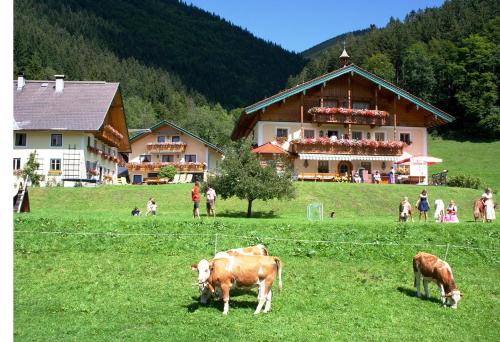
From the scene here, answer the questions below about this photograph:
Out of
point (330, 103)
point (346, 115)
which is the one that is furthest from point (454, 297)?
point (330, 103)

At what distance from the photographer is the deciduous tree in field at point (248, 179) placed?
3002 cm

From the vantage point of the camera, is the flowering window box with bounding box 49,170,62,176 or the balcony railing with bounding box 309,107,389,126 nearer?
the balcony railing with bounding box 309,107,389,126

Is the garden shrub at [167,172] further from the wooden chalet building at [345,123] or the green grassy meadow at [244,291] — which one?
the green grassy meadow at [244,291]

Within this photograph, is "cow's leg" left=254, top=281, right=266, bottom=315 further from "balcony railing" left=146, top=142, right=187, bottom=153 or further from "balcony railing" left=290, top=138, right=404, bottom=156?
"balcony railing" left=146, top=142, right=187, bottom=153

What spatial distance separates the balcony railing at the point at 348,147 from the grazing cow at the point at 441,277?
34.5 metres

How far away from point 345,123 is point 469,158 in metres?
29.9

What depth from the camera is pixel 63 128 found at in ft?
170

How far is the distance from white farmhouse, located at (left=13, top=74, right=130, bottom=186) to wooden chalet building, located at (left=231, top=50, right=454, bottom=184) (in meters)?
15.0

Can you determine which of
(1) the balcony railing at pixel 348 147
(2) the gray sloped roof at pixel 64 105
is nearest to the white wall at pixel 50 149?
(2) the gray sloped roof at pixel 64 105

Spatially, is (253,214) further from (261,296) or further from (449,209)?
(261,296)

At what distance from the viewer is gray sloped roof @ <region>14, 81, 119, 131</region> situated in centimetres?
5250

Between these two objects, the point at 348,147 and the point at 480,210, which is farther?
the point at 348,147

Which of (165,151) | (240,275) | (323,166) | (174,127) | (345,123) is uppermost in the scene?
(174,127)

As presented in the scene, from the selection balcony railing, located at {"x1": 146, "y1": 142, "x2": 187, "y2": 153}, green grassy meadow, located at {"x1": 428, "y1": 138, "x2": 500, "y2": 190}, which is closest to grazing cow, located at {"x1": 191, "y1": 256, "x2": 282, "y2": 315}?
green grassy meadow, located at {"x1": 428, "y1": 138, "x2": 500, "y2": 190}
